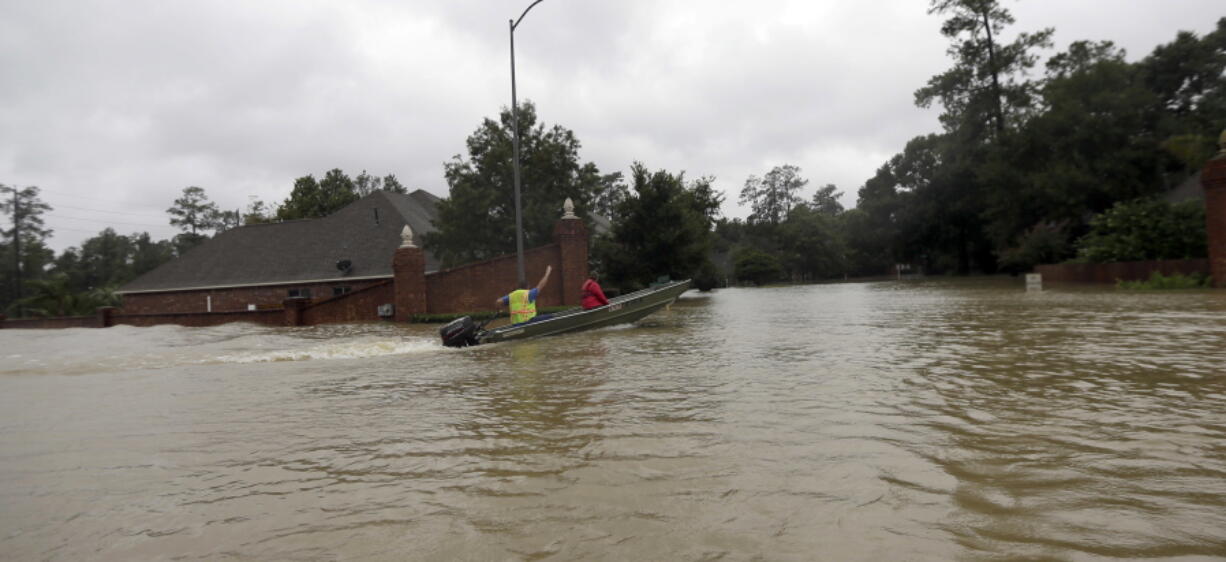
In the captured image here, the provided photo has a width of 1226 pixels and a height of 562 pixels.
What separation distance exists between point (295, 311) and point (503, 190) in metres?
9.04

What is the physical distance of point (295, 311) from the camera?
79.8ft

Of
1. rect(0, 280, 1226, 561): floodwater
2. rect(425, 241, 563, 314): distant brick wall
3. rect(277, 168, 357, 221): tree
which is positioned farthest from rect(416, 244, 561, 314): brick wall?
rect(277, 168, 357, 221): tree

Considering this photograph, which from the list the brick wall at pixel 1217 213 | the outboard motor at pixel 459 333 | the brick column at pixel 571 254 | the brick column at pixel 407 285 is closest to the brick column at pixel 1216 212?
the brick wall at pixel 1217 213

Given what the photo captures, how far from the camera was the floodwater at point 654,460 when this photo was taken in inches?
120

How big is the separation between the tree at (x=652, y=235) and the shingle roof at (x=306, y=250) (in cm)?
874

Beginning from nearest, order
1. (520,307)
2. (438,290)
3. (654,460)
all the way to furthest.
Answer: (654,460) < (520,307) < (438,290)

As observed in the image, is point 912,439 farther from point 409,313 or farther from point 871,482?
point 409,313

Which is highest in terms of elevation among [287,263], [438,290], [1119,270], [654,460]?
[287,263]

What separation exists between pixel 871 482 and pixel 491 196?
23.4 metres

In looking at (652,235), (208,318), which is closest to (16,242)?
(208,318)

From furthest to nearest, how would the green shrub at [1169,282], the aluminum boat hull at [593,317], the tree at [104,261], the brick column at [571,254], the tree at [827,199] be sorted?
the tree at [827,199], the tree at [104,261], the brick column at [571,254], the green shrub at [1169,282], the aluminum boat hull at [593,317]

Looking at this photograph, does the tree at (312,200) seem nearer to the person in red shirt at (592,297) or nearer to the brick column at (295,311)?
the brick column at (295,311)

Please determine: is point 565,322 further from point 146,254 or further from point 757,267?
point 146,254

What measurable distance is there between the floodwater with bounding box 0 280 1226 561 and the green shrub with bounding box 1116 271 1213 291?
49.2ft
